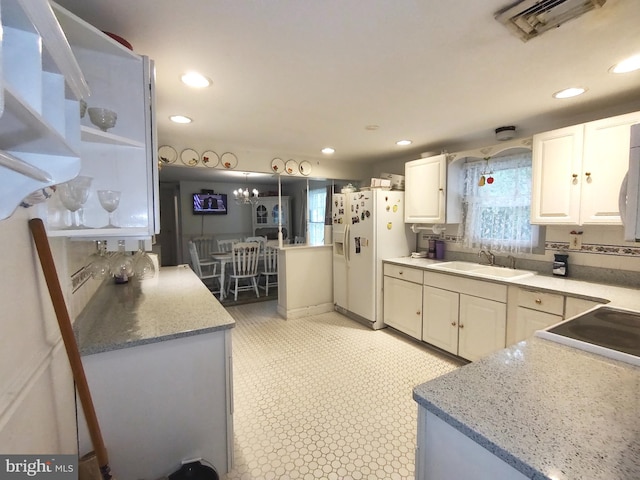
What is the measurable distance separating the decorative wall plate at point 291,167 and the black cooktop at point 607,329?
3.04 m

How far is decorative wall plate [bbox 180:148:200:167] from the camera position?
3.06 meters

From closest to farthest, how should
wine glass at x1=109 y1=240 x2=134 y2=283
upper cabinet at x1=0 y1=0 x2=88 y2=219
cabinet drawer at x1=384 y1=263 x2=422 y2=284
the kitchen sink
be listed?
upper cabinet at x1=0 y1=0 x2=88 y2=219 → wine glass at x1=109 y1=240 x2=134 y2=283 → the kitchen sink → cabinet drawer at x1=384 y1=263 x2=422 y2=284

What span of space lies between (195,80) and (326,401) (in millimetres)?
2266

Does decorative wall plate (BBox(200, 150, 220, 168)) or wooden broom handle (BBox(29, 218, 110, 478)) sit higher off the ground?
decorative wall plate (BBox(200, 150, 220, 168))

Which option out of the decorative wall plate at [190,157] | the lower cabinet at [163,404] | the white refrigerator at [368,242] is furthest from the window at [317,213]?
the lower cabinet at [163,404]

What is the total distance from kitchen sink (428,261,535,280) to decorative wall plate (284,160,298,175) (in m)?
1.97

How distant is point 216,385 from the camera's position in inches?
58.6

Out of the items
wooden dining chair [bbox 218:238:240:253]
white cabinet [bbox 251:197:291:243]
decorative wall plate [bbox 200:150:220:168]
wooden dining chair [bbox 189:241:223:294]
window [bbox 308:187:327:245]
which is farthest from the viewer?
white cabinet [bbox 251:197:291:243]

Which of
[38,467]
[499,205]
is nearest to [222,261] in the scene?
[499,205]

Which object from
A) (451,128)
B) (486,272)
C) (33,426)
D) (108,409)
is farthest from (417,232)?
(33,426)

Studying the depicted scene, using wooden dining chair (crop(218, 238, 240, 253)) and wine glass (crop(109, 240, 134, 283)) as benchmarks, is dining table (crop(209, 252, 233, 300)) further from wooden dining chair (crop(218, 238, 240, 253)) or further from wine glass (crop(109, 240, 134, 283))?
wine glass (crop(109, 240, 134, 283))

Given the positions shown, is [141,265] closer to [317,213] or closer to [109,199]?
[109,199]

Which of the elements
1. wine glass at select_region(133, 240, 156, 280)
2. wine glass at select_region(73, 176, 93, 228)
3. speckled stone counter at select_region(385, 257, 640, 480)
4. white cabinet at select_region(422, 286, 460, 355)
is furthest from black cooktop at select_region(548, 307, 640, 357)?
wine glass at select_region(133, 240, 156, 280)

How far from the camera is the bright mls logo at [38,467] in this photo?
690mm
